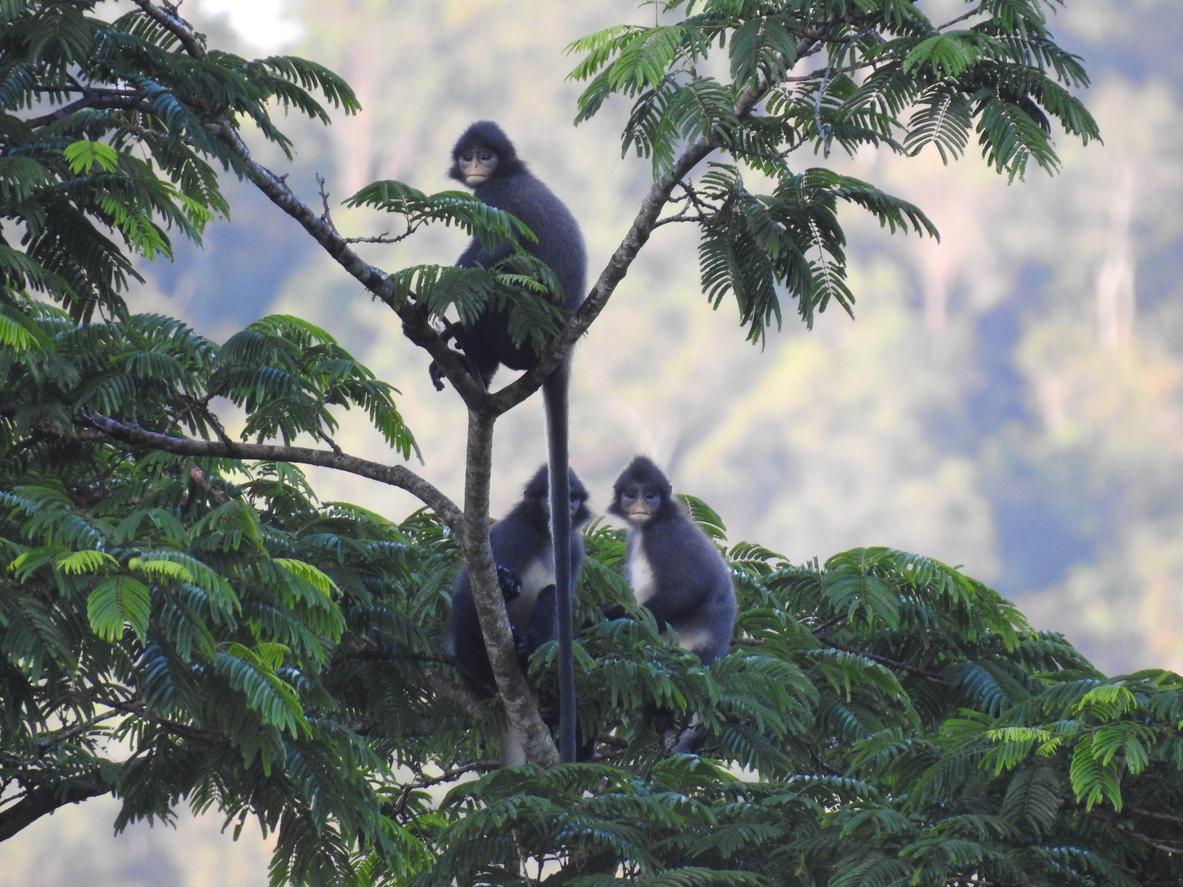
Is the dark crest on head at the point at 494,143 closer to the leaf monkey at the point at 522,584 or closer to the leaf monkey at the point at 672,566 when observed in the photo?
the leaf monkey at the point at 522,584

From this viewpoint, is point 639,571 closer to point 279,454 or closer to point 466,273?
point 279,454

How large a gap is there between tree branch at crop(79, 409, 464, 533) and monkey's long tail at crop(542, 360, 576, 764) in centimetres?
40

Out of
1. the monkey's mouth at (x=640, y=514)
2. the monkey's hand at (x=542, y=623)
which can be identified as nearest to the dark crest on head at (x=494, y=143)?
the monkey's hand at (x=542, y=623)

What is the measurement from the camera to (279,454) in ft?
14.3

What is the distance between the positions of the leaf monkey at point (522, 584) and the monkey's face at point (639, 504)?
1.88 ft

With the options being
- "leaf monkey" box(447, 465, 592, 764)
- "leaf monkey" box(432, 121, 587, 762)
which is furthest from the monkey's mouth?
"leaf monkey" box(432, 121, 587, 762)

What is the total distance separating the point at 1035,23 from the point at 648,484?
3217 millimetres

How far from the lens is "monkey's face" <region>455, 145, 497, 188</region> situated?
5.38 m

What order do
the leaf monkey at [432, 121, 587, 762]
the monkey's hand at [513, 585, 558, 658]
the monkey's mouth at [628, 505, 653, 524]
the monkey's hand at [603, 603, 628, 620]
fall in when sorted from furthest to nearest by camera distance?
the monkey's mouth at [628, 505, 653, 524], the monkey's hand at [603, 603, 628, 620], the monkey's hand at [513, 585, 558, 658], the leaf monkey at [432, 121, 587, 762]

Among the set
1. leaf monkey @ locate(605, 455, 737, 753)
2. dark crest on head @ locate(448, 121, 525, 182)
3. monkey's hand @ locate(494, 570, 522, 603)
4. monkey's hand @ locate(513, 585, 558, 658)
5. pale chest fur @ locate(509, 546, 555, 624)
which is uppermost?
dark crest on head @ locate(448, 121, 525, 182)

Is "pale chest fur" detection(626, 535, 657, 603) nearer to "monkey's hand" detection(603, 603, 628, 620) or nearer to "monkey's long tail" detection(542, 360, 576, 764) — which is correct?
"monkey's hand" detection(603, 603, 628, 620)

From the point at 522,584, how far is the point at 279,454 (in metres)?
1.49

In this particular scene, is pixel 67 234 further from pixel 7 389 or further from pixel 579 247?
pixel 579 247

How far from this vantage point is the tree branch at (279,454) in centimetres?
425
